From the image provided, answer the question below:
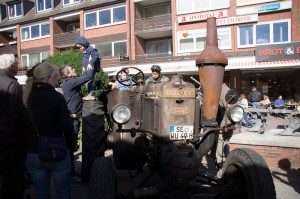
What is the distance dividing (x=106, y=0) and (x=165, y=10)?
5.16 meters

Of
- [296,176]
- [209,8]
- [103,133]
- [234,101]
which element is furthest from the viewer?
[209,8]

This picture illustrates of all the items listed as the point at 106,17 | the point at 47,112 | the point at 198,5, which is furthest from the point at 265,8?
the point at 47,112

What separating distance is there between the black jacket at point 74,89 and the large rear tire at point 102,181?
205 centimetres

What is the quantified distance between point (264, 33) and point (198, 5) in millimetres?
5170

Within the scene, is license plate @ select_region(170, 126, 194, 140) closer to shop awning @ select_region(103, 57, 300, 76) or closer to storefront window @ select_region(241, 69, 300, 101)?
shop awning @ select_region(103, 57, 300, 76)

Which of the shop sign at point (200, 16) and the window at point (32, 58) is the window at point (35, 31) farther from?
the shop sign at point (200, 16)

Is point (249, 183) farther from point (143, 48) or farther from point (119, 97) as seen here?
point (143, 48)

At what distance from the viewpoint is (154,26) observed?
2459cm

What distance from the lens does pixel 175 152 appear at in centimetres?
332

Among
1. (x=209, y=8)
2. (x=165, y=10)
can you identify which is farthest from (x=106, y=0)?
(x=209, y=8)

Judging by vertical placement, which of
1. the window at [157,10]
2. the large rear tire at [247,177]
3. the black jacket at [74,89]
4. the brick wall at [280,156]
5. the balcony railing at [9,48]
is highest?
the window at [157,10]

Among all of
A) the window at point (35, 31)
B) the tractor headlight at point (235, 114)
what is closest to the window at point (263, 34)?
the tractor headlight at point (235, 114)

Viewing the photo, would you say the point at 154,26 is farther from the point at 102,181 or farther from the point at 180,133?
the point at 102,181

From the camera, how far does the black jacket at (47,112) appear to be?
3.24 m
